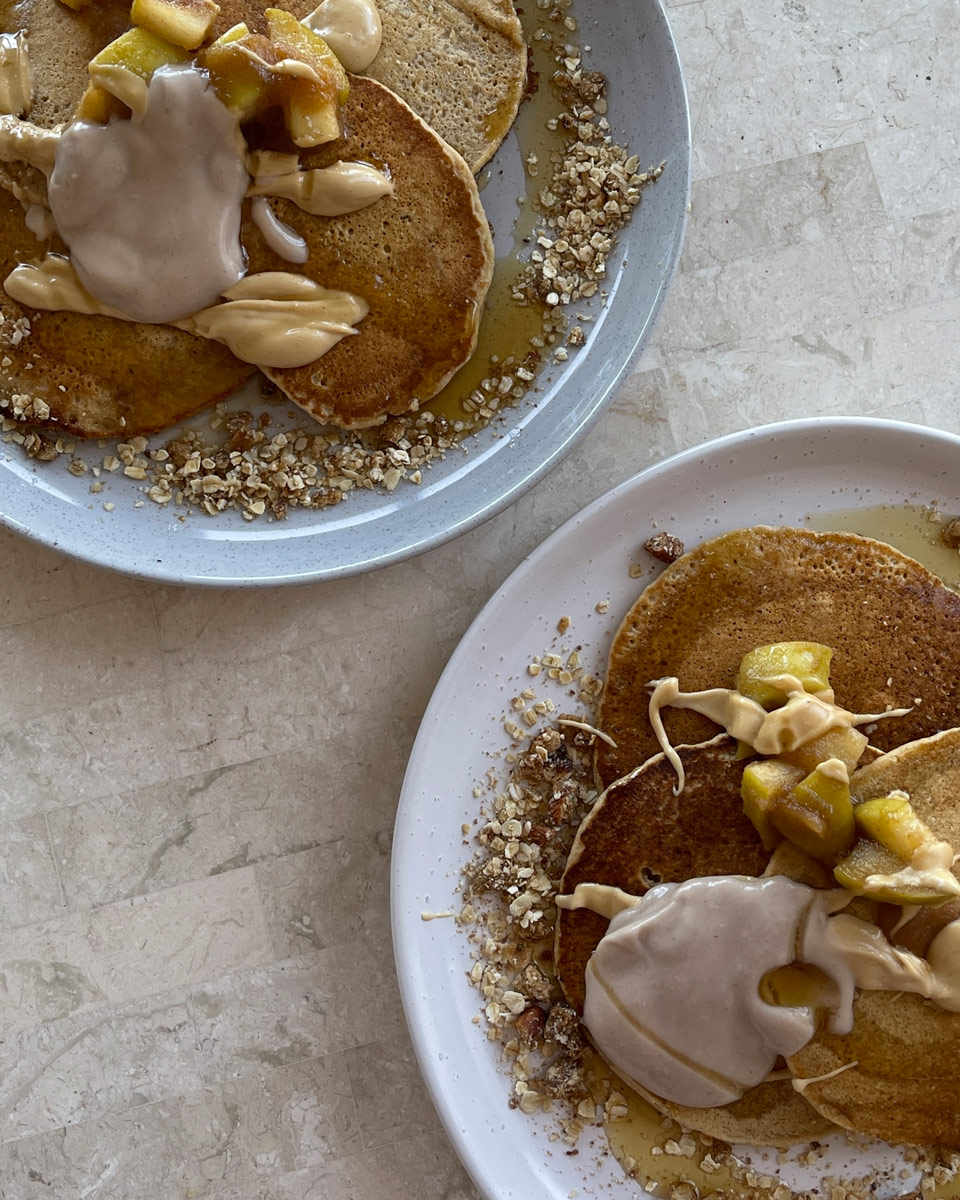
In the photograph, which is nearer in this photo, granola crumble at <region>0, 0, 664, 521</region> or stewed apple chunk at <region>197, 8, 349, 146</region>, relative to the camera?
stewed apple chunk at <region>197, 8, 349, 146</region>

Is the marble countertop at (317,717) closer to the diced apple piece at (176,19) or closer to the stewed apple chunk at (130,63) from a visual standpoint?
the stewed apple chunk at (130,63)

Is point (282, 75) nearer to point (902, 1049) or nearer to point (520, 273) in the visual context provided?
point (520, 273)

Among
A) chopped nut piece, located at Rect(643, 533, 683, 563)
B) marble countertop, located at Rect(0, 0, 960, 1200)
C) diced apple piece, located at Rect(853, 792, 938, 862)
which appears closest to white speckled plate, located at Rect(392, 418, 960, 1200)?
chopped nut piece, located at Rect(643, 533, 683, 563)

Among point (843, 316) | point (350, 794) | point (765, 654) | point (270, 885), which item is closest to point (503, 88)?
point (843, 316)

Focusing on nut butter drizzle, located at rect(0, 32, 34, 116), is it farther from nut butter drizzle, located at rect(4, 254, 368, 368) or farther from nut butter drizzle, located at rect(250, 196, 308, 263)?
nut butter drizzle, located at rect(250, 196, 308, 263)

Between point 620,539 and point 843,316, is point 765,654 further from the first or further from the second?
point 843,316

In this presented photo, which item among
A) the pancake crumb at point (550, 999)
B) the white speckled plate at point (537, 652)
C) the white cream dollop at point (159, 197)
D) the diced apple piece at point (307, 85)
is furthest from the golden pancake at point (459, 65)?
the pancake crumb at point (550, 999)
